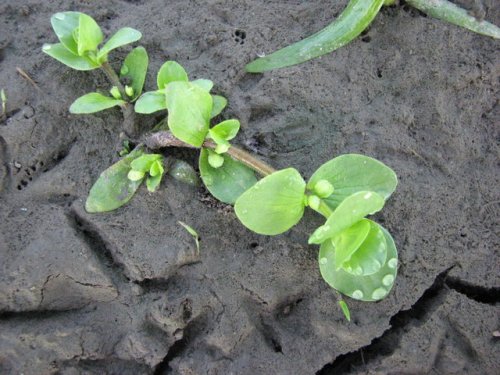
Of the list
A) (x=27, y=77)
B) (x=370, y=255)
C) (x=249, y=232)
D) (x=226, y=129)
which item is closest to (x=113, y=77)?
(x=27, y=77)

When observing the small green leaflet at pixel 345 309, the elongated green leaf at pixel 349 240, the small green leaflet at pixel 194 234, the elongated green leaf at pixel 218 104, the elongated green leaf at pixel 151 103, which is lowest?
the small green leaflet at pixel 345 309

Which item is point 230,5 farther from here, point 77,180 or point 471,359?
point 471,359

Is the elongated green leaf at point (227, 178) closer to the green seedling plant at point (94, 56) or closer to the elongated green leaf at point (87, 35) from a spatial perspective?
the green seedling plant at point (94, 56)

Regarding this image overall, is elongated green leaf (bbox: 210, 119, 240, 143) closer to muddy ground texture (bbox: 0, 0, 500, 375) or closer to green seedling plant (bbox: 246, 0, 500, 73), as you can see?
muddy ground texture (bbox: 0, 0, 500, 375)

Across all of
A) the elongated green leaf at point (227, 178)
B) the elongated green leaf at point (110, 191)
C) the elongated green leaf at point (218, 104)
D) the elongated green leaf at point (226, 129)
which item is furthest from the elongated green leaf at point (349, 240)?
the elongated green leaf at point (110, 191)

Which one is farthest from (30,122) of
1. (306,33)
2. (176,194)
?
(306,33)

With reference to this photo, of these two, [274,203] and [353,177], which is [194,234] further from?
[353,177]
